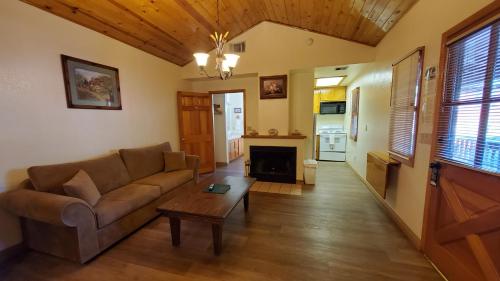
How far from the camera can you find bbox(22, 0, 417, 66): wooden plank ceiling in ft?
7.95

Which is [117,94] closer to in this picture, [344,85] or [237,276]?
[237,276]

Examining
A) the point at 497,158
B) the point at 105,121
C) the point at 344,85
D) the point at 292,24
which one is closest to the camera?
the point at 497,158

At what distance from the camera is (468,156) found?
145cm

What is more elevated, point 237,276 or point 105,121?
point 105,121

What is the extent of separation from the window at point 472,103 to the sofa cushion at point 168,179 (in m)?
3.13

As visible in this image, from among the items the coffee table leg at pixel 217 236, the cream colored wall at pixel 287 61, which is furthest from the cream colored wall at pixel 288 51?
the coffee table leg at pixel 217 236

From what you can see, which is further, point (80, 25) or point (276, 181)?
point (276, 181)

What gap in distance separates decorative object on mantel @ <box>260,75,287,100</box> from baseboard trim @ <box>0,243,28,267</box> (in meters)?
3.93

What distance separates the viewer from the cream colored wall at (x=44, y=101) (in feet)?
6.44

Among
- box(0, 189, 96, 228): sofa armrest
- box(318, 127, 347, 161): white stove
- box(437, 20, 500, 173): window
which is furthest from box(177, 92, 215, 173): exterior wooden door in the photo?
box(437, 20, 500, 173): window

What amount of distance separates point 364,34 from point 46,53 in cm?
437

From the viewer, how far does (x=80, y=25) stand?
2.58 meters

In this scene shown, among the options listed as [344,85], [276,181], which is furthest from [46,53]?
[344,85]

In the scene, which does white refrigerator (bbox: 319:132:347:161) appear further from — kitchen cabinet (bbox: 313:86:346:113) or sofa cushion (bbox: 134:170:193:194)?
sofa cushion (bbox: 134:170:193:194)
